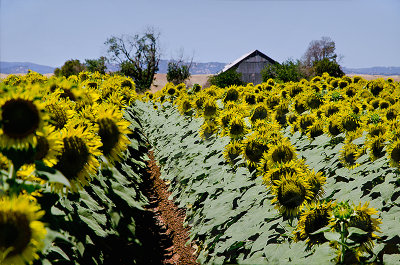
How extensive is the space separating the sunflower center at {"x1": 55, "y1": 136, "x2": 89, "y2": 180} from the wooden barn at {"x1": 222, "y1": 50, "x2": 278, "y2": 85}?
5886cm

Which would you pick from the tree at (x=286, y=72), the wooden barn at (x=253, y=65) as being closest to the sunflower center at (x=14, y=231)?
the tree at (x=286, y=72)

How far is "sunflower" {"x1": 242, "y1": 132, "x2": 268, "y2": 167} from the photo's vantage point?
3436mm

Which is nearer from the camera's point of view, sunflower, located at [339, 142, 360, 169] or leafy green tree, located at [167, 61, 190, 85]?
sunflower, located at [339, 142, 360, 169]

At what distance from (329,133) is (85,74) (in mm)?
5180

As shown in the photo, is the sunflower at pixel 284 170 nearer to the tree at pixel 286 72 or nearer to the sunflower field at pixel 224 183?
the sunflower field at pixel 224 183

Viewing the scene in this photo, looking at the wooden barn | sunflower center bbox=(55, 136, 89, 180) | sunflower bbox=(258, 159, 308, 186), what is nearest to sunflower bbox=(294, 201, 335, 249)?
sunflower bbox=(258, 159, 308, 186)

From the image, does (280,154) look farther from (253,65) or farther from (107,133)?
(253,65)

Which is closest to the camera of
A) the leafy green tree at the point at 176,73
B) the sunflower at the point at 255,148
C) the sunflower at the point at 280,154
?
the sunflower at the point at 280,154

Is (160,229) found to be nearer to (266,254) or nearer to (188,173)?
(188,173)

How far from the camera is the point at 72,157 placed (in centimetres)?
193

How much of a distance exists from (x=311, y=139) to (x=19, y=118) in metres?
3.63

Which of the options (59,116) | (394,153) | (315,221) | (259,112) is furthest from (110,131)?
(259,112)

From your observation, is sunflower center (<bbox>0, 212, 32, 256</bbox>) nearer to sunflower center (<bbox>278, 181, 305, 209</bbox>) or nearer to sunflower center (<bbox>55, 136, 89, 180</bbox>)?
sunflower center (<bbox>55, 136, 89, 180</bbox>)

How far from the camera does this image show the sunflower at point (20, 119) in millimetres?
1360
